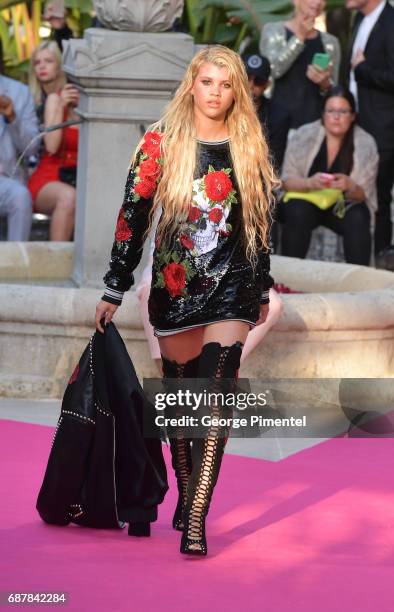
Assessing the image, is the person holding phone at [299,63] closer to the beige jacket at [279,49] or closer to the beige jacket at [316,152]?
the beige jacket at [279,49]

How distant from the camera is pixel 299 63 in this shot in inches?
496

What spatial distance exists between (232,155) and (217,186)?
140 mm

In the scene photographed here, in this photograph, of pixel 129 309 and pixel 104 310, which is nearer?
pixel 104 310

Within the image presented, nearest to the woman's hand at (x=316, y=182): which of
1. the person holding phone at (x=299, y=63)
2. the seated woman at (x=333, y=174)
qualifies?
the seated woman at (x=333, y=174)

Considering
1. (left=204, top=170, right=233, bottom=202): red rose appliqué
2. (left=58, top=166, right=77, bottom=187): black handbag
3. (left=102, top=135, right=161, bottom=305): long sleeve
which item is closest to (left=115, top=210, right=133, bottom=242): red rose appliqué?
(left=102, top=135, right=161, bottom=305): long sleeve

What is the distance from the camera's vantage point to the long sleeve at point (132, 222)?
5.91m

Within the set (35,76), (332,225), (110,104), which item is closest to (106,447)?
(110,104)

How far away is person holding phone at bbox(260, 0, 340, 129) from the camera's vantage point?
12.4m

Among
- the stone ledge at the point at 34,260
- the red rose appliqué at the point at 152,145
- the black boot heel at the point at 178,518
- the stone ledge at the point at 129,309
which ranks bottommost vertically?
the stone ledge at the point at 34,260

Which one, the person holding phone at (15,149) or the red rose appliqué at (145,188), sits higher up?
the red rose appliqué at (145,188)

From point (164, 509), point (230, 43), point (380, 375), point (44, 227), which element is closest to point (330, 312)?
point (380, 375)

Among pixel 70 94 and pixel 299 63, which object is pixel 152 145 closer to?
pixel 70 94

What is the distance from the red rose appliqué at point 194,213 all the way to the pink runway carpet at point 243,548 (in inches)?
49.3

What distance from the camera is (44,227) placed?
12789 millimetres
